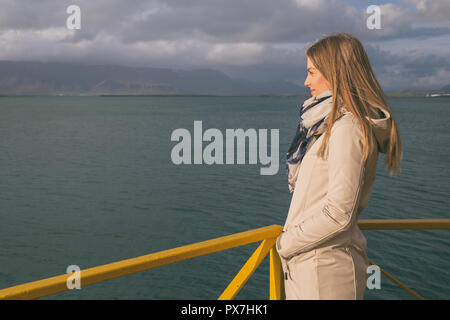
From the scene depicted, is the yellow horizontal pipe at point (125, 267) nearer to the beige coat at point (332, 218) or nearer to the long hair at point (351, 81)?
the beige coat at point (332, 218)

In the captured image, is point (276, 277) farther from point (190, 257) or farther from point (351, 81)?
point (351, 81)

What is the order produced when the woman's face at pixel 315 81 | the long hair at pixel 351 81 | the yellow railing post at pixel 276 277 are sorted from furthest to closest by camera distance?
1. the yellow railing post at pixel 276 277
2. the woman's face at pixel 315 81
3. the long hair at pixel 351 81

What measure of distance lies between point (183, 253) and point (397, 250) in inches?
422

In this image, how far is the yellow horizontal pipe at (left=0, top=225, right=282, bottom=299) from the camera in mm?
1721

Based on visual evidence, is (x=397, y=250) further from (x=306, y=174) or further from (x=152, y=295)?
(x=306, y=174)

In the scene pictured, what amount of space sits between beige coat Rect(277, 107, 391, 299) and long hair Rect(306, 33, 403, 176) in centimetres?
4

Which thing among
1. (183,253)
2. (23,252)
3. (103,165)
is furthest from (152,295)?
(103,165)

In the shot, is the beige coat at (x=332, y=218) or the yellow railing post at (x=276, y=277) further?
the yellow railing post at (x=276, y=277)

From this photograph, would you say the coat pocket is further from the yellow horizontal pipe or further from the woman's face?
the woman's face

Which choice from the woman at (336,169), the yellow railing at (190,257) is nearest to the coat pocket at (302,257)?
the woman at (336,169)

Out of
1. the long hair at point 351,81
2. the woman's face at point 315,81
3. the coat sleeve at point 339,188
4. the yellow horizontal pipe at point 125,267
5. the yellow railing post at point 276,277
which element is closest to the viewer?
the yellow horizontal pipe at point 125,267

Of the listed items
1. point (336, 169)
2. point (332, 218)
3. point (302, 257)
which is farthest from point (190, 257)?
point (336, 169)

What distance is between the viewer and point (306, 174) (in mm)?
2023

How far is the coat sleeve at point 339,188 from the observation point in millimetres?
1853
